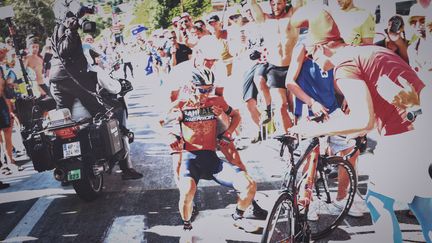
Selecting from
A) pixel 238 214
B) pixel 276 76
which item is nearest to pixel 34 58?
pixel 276 76

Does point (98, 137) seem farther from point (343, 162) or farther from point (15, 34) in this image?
point (343, 162)

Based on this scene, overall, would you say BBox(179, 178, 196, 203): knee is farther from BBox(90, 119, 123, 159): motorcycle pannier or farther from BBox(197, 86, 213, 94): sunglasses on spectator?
BBox(197, 86, 213, 94): sunglasses on spectator

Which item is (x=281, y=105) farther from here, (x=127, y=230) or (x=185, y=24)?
(x=127, y=230)

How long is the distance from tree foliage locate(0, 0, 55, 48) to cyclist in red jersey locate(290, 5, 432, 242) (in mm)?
1754

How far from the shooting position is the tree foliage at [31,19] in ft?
8.13

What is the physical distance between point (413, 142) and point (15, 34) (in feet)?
10.00

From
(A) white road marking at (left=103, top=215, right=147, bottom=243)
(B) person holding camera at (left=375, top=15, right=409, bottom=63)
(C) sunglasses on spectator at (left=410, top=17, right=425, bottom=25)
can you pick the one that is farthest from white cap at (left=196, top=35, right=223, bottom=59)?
(C) sunglasses on spectator at (left=410, top=17, right=425, bottom=25)

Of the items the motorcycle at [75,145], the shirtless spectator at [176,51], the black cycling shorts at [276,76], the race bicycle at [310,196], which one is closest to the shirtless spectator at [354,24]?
the black cycling shorts at [276,76]

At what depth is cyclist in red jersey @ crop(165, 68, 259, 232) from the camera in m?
2.52

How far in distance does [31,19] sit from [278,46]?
1734mm

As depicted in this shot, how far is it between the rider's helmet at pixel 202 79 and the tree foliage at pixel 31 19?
3.47 feet

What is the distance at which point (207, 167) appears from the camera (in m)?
2.56

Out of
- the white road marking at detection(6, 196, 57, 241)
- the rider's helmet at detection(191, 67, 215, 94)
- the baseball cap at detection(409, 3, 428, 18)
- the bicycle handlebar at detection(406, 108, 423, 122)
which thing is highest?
the baseball cap at detection(409, 3, 428, 18)

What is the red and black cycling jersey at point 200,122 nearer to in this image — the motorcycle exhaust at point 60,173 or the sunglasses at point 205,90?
the sunglasses at point 205,90
